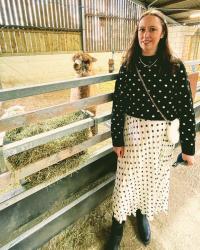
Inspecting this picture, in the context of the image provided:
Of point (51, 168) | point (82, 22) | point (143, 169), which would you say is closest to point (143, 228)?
point (143, 169)

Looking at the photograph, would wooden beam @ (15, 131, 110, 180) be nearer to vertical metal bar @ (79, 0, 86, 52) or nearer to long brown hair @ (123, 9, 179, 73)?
long brown hair @ (123, 9, 179, 73)

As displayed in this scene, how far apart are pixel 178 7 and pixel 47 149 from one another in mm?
11207

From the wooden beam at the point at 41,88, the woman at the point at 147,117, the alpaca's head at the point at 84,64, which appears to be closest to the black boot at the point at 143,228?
the woman at the point at 147,117

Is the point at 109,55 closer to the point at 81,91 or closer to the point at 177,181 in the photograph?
the point at 81,91

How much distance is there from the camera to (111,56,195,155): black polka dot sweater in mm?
1493

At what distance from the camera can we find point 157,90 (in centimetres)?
152

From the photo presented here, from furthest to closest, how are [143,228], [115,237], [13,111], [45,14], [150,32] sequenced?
[45,14] < [13,111] < [143,228] < [115,237] < [150,32]

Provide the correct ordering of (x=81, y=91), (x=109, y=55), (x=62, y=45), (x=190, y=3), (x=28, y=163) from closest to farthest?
(x=28, y=163), (x=81, y=91), (x=62, y=45), (x=190, y=3), (x=109, y=55)

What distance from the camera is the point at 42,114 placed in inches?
61.3

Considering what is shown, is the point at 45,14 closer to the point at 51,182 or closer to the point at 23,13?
the point at 23,13

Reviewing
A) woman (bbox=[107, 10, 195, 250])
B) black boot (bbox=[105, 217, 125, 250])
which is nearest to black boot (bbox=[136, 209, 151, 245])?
woman (bbox=[107, 10, 195, 250])

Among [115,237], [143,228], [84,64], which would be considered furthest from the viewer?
[84,64]

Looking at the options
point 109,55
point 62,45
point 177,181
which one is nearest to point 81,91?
point 177,181

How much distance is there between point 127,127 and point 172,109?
0.38m
